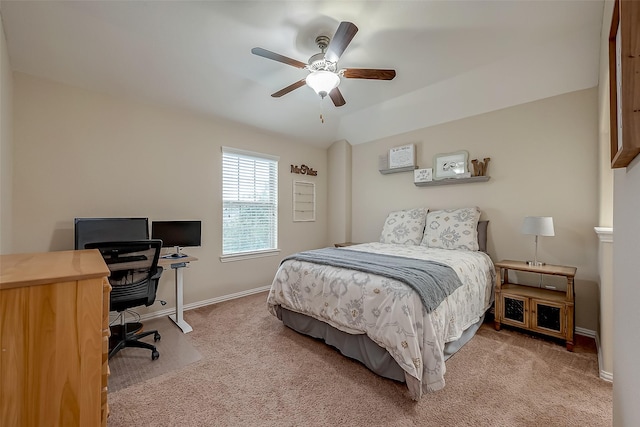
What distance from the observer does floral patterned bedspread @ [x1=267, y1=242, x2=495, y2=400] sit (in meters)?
1.74

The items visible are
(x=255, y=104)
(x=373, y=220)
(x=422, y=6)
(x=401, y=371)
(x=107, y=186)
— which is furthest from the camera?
(x=373, y=220)

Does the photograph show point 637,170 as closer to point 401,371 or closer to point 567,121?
point 401,371

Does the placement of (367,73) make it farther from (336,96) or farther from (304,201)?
(304,201)

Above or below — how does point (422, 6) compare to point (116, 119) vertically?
above

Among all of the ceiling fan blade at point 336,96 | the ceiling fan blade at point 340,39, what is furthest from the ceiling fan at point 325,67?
the ceiling fan blade at point 336,96

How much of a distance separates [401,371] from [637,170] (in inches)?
65.4

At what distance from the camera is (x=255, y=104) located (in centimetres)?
349

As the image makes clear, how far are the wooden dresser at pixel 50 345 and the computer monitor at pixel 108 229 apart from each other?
1.90 meters

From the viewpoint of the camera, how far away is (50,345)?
747 mm

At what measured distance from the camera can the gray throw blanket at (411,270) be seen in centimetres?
187

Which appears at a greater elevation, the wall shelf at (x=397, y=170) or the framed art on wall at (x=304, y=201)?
the wall shelf at (x=397, y=170)

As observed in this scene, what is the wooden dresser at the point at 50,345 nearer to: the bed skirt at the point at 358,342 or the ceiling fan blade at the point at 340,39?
the bed skirt at the point at 358,342

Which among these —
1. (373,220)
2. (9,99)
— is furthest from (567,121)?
(9,99)

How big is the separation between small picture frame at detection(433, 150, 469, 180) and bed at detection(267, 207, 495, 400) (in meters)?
0.61
